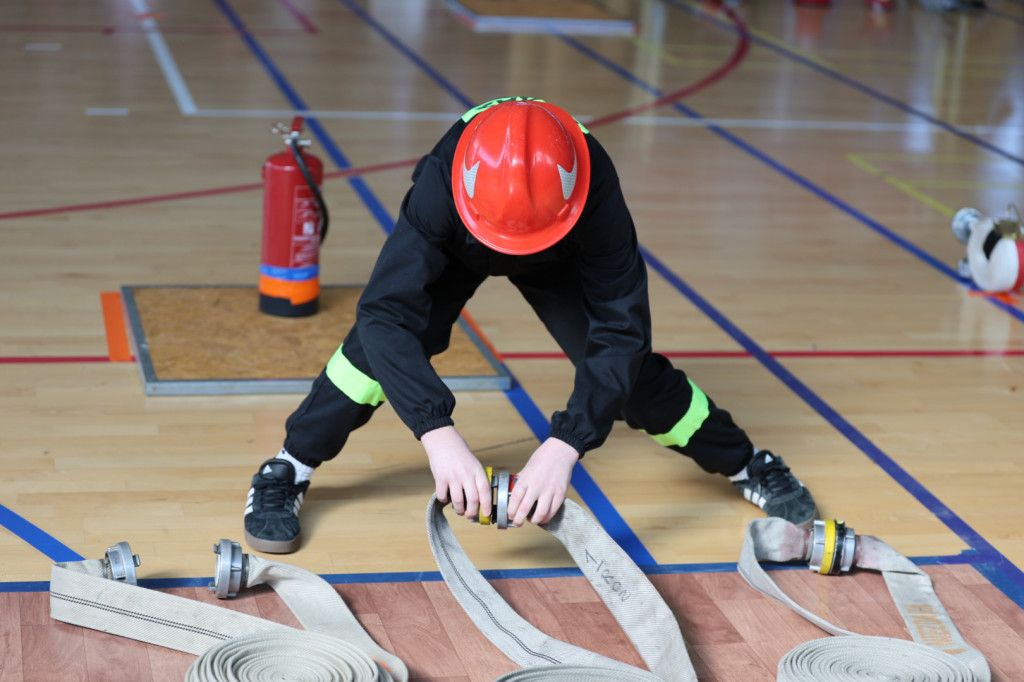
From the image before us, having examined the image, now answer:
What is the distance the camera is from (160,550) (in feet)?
10.6

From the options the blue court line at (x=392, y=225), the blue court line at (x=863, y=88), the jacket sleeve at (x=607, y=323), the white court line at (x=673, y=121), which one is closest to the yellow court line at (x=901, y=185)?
the white court line at (x=673, y=121)

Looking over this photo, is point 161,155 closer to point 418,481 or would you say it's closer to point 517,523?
point 418,481

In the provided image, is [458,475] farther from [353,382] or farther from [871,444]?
[871,444]

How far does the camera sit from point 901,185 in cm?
732

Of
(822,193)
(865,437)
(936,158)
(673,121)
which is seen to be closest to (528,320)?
(865,437)

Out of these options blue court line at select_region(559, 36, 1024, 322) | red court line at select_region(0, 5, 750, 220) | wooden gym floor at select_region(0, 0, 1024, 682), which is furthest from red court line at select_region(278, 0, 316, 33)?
blue court line at select_region(559, 36, 1024, 322)

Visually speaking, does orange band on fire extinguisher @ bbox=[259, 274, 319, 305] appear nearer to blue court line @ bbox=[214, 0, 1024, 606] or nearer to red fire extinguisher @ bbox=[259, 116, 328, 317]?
red fire extinguisher @ bbox=[259, 116, 328, 317]

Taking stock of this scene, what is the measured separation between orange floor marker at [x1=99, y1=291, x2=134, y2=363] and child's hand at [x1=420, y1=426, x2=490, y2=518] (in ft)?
6.64

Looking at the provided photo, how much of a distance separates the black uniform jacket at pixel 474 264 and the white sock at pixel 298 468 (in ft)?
2.13

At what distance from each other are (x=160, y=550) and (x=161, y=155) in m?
4.12

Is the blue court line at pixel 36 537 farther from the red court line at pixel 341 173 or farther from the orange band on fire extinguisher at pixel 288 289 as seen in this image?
the red court line at pixel 341 173

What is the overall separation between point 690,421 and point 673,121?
5.39 m

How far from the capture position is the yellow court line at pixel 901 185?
272 inches

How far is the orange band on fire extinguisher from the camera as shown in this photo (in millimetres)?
4703
